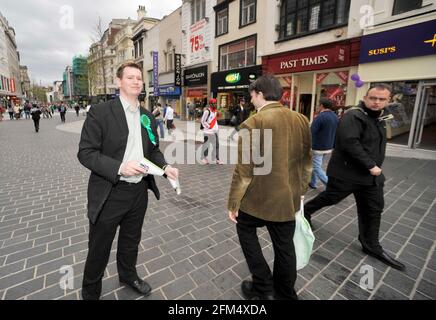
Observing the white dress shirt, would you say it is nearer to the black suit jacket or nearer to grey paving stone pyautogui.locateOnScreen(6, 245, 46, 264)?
the black suit jacket

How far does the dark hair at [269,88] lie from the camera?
6.16 ft

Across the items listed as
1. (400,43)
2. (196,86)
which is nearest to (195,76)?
(196,86)

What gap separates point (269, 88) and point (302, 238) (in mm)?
1345

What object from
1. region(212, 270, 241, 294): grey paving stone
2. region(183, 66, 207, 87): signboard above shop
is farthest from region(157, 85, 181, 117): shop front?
region(212, 270, 241, 294): grey paving stone

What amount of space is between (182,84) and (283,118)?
74.9 ft

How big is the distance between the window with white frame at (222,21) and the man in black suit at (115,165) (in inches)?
713

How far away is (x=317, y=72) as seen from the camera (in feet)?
38.7

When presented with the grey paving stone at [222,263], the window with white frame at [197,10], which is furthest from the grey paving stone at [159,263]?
the window with white frame at [197,10]

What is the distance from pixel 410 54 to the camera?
814cm

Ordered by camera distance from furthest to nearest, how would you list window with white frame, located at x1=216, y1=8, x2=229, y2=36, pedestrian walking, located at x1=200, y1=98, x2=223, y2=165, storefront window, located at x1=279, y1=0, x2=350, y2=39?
1. window with white frame, located at x1=216, y1=8, x2=229, y2=36
2. storefront window, located at x1=279, y1=0, x2=350, y2=39
3. pedestrian walking, located at x1=200, y1=98, x2=223, y2=165

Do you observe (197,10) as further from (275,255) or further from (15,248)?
(275,255)

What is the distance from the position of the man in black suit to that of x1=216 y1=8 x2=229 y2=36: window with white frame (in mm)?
18098

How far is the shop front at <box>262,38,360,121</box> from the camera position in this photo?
10.2m
